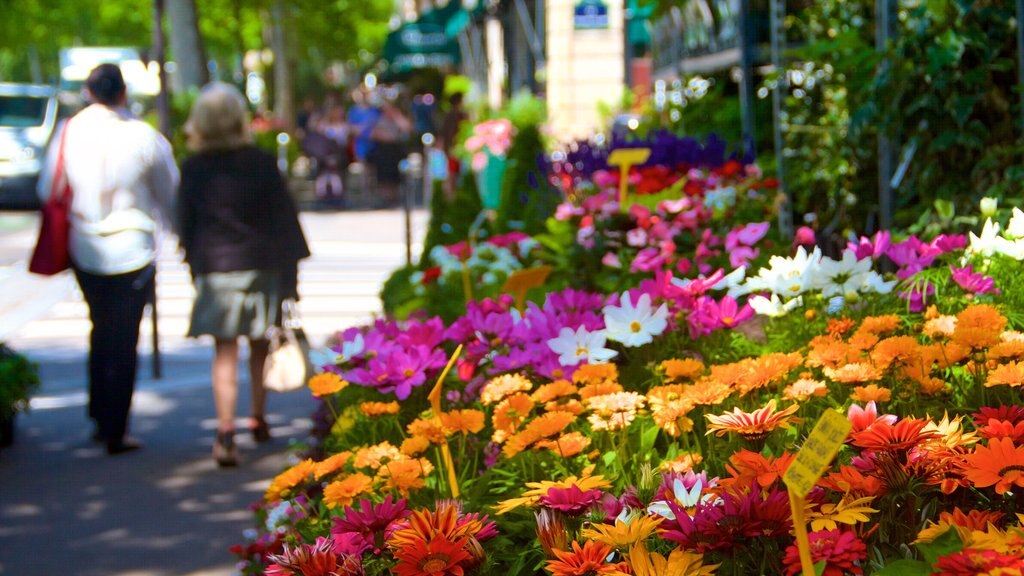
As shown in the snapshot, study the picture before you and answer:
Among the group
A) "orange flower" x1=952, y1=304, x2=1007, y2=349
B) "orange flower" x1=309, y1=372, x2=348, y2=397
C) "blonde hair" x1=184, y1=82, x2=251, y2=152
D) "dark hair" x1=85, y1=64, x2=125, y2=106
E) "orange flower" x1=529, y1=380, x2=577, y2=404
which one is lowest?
"orange flower" x1=309, y1=372, x2=348, y2=397

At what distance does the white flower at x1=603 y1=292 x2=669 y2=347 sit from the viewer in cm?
283

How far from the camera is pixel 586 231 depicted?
172 inches

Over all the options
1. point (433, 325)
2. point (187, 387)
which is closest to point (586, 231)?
point (433, 325)

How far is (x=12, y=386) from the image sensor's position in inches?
257

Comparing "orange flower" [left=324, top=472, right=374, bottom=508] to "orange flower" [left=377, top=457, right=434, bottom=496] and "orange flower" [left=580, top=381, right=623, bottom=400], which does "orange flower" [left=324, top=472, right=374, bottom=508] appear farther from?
"orange flower" [left=580, top=381, right=623, bottom=400]

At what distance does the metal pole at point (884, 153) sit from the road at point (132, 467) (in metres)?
2.70

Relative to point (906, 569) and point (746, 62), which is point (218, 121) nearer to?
point (746, 62)

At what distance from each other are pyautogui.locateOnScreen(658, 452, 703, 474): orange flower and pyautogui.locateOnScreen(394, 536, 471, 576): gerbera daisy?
1.51 ft

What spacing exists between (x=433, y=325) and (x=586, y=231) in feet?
4.25

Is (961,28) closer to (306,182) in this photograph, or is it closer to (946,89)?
(946,89)

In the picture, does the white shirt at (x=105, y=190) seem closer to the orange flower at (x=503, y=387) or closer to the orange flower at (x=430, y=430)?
the orange flower at (x=503, y=387)

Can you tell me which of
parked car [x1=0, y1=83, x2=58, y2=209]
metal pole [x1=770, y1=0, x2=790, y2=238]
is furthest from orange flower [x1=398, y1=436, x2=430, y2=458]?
parked car [x1=0, y1=83, x2=58, y2=209]

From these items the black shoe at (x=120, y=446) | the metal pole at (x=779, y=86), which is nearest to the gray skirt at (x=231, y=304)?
the black shoe at (x=120, y=446)

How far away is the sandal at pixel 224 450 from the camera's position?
251 inches
